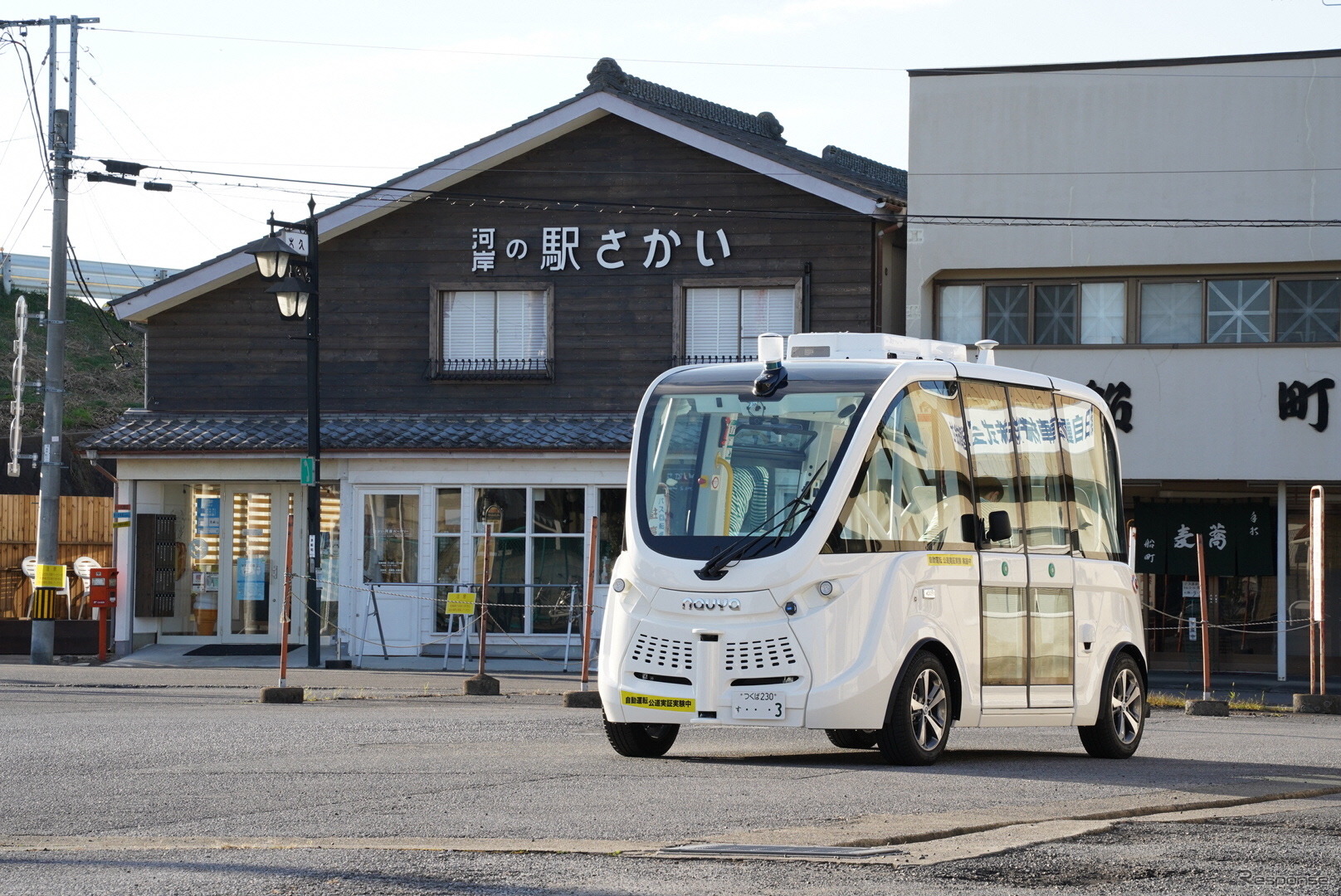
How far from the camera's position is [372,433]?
25.1 m

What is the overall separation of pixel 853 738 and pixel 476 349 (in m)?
16.0

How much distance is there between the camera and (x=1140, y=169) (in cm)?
2450

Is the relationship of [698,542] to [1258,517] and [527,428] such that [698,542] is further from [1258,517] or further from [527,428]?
[1258,517]

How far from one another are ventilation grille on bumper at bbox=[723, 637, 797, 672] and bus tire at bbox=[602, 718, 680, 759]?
2.71ft

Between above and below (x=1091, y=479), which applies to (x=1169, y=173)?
above

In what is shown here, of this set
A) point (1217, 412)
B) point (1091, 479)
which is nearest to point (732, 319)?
point (1217, 412)

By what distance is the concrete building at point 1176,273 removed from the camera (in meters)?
24.0

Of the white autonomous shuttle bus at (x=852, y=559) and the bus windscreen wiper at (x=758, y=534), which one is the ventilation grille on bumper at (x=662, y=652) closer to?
the white autonomous shuttle bus at (x=852, y=559)

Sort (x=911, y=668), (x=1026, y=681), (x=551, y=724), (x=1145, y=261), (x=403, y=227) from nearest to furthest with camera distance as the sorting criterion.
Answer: (x=911, y=668) < (x=1026, y=681) < (x=551, y=724) < (x=1145, y=261) < (x=403, y=227)

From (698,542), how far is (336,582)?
1590cm

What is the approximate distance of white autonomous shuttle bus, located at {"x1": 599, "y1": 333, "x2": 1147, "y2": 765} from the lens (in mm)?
10289

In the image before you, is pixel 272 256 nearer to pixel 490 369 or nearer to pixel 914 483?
pixel 490 369

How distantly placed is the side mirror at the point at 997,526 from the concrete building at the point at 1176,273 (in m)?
13.8

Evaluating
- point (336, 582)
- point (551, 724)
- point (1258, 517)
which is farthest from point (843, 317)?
point (551, 724)
